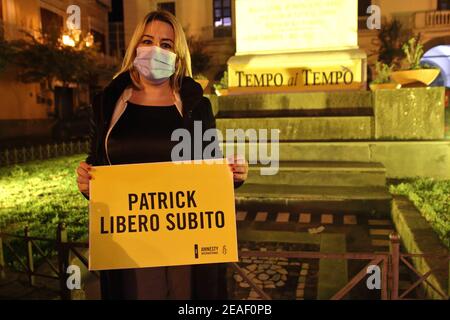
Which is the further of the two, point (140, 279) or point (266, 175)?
point (266, 175)

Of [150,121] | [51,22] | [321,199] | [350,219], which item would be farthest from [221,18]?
[150,121]

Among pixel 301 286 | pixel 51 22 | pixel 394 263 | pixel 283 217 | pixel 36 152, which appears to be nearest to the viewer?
pixel 394 263

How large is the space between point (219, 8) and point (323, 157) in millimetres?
25698

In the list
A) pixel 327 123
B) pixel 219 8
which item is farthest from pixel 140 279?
pixel 219 8

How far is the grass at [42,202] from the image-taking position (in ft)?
17.9

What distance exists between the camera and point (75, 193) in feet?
24.5

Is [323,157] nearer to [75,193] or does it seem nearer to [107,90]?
[75,193]

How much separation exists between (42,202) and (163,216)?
522 centimetres

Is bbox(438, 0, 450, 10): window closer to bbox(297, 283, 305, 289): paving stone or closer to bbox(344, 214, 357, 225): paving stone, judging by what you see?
bbox(344, 214, 357, 225): paving stone

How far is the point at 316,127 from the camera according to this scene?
317 inches

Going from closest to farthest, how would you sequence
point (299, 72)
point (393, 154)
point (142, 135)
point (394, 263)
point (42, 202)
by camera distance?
point (142, 135) → point (394, 263) → point (42, 202) → point (393, 154) → point (299, 72)

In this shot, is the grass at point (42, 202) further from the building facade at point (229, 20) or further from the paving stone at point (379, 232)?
the building facade at point (229, 20)

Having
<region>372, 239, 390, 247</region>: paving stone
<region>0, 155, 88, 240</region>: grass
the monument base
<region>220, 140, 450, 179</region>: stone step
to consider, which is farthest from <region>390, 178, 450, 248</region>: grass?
<region>0, 155, 88, 240</region>: grass

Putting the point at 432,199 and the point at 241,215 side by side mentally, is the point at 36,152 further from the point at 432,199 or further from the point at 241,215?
the point at 432,199
